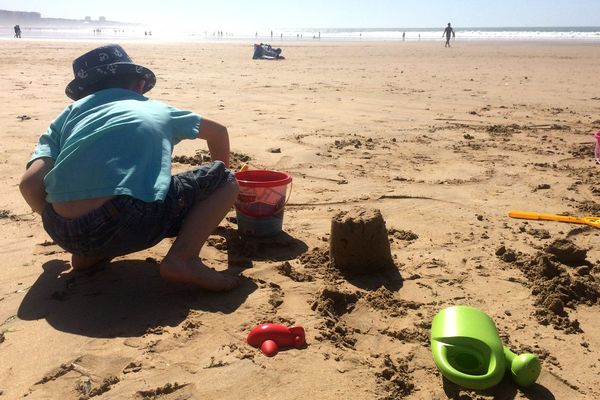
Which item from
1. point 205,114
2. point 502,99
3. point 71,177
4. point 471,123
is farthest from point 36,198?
point 502,99

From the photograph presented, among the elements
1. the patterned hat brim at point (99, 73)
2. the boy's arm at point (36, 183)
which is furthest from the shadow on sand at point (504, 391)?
the patterned hat brim at point (99, 73)

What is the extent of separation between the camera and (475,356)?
1914 millimetres

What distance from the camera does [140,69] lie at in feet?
8.96

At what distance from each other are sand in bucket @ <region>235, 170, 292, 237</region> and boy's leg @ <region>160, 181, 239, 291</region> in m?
0.36

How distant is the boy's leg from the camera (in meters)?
2.44

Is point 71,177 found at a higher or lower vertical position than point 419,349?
higher

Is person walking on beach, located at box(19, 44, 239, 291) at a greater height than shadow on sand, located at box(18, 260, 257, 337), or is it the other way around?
person walking on beach, located at box(19, 44, 239, 291)

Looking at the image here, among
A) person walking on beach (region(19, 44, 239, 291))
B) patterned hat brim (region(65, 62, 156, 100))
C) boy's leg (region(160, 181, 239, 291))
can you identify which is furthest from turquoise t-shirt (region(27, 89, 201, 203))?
boy's leg (region(160, 181, 239, 291))

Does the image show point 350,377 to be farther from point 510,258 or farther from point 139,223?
point 510,258

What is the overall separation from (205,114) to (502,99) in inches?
176

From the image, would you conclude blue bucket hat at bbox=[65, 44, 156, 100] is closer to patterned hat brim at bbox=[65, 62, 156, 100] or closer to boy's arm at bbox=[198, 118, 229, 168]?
patterned hat brim at bbox=[65, 62, 156, 100]

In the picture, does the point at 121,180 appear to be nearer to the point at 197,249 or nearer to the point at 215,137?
the point at 197,249

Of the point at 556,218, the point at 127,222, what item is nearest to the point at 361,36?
the point at 556,218

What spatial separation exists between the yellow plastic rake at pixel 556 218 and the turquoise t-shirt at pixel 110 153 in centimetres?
220
